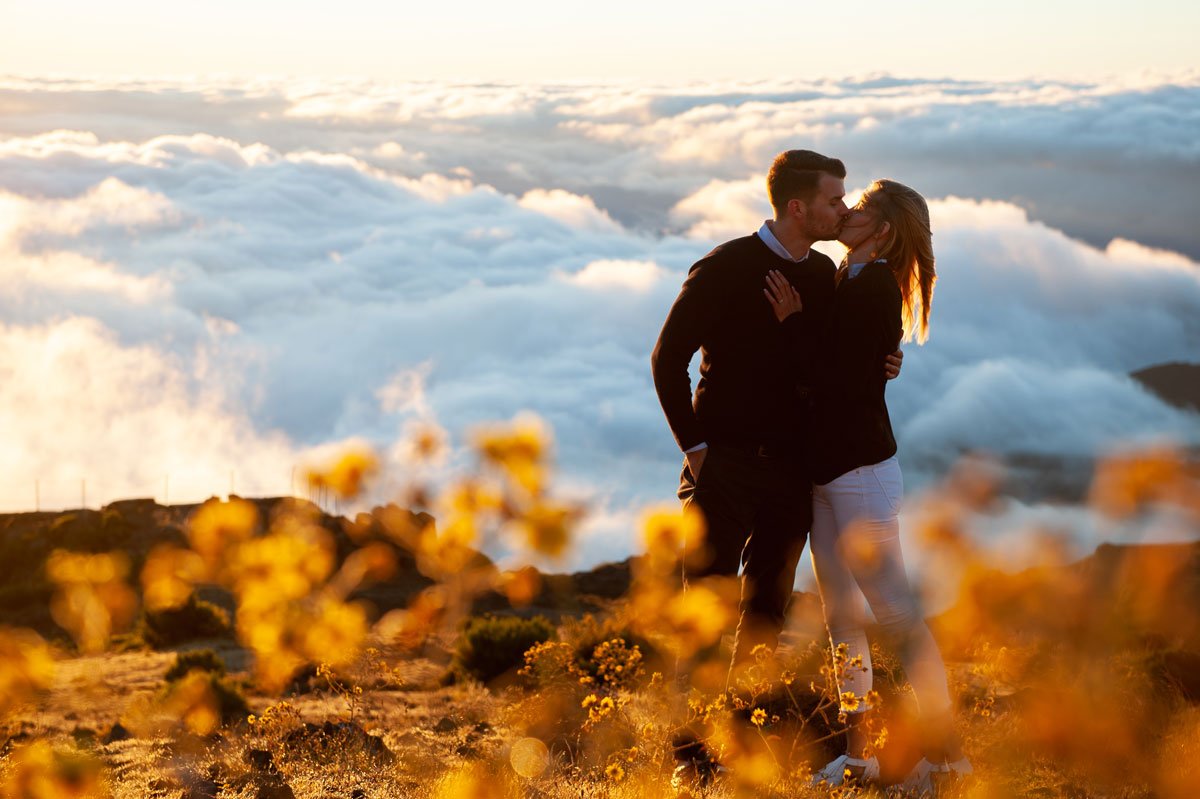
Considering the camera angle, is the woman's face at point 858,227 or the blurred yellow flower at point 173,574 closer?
the woman's face at point 858,227

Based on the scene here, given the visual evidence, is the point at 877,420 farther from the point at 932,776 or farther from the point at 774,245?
the point at 932,776

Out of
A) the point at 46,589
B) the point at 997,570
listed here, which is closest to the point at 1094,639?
the point at 997,570

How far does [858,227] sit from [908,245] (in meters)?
0.18

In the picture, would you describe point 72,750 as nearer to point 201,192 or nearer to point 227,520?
point 227,520

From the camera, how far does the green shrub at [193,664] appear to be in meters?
9.96

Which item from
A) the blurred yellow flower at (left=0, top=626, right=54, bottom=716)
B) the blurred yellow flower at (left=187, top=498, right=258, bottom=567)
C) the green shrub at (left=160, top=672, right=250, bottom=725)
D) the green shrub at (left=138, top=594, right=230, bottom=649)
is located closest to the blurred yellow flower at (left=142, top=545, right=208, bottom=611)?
the blurred yellow flower at (left=187, top=498, right=258, bottom=567)

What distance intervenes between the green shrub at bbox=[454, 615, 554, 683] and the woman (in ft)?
14.5

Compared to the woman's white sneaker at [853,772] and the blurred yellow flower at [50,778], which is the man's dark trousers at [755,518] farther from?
Result: the blurred yellow flower at [50,778]

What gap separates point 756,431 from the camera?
4.08 meters

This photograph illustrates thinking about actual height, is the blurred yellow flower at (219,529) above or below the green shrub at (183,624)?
above

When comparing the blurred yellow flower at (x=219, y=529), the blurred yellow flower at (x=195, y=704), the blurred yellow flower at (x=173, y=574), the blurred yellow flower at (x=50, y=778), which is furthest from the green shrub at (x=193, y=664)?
the blurred yellow flower at (x=219, y=529)

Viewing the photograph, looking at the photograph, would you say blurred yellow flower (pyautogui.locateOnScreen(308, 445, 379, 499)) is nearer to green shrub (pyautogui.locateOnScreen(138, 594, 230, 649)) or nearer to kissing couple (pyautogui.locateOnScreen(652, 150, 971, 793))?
kissing couple (pyautogui.locateOnScreen(652, 150, 971, 793))

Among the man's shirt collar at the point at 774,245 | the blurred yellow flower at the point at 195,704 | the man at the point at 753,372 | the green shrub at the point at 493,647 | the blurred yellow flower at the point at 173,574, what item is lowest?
the green shrub at the point at 493,647

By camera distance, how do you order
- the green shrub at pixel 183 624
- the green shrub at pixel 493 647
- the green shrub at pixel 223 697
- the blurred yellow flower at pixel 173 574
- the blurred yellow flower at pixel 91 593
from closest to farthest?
1. the blurred yellow flower at pixel 173 574
2. the blurred yellow flower at pixel 91 593
3. the green shrub at pixel 223 697
4. the green shrub at pixel 493 647
5. the green shrub at pixel 183 624
